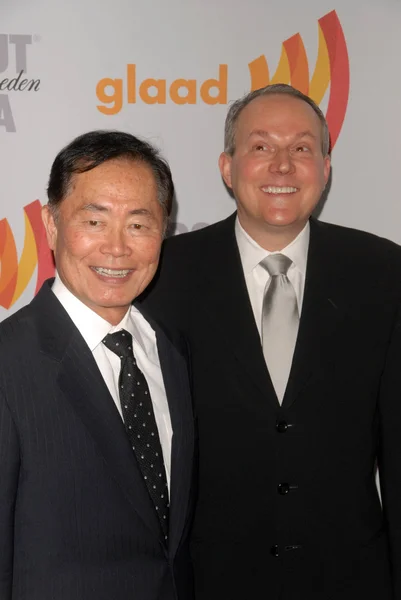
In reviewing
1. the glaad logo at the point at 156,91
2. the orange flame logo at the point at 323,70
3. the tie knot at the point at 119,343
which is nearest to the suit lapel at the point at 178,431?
the tie knot at the point at 119,343

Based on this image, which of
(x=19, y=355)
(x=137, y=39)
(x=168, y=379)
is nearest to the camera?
(x=19, y=355)

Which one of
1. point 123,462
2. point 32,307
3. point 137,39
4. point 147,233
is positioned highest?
point 137,39

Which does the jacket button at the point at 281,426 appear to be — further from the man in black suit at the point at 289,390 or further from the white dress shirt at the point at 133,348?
the white dress shirt at the point at 133,348

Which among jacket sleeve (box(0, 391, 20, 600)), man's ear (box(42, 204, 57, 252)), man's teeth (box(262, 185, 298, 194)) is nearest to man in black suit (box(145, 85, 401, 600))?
man's teeth (box(262, 185, 298, 194))

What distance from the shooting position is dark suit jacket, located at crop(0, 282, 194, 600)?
1.54 metres

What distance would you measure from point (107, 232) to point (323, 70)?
58.0 inches

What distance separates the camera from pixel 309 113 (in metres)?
2.32

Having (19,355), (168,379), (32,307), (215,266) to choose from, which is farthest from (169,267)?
(19,355)

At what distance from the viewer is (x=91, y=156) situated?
1.72 m

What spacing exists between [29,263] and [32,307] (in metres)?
1.12

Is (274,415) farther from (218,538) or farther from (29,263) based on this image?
(29,263)

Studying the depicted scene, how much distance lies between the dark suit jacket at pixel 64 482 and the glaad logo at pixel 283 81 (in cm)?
126

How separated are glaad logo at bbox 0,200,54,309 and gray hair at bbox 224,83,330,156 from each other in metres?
0.79

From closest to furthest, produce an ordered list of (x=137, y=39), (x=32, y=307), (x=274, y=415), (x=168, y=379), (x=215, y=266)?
(x=32, y=307)
(x=168, y=379)
(x=274, y=415)
(x=215, y=266)
(x=137, y=39)
